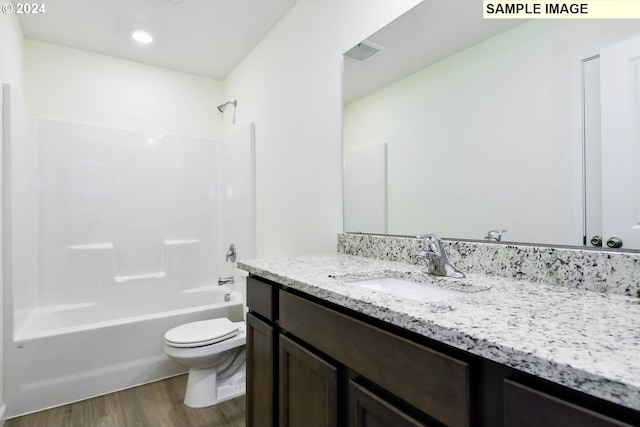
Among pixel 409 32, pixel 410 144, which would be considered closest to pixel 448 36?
pixel 409 32

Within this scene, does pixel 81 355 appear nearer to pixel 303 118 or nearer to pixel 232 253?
pixel 232 253

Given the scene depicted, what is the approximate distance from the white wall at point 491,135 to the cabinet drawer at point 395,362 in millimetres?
599

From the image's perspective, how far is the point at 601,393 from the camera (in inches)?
16.3

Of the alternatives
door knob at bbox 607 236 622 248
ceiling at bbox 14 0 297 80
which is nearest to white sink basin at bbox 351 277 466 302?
door knob at bbox 607 236 622 248

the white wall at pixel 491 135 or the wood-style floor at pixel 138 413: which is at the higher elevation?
the white wall at pixel 491 135

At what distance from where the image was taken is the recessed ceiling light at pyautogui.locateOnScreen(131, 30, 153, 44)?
250cm

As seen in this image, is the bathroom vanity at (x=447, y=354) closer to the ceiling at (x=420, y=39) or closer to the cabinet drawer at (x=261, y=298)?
the cabinet drawer at (x=261, y=298)

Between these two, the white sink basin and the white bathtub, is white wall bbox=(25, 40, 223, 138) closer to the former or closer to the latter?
the white bathtub

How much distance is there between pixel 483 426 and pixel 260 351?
0.93m

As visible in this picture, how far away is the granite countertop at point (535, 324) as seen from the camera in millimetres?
436

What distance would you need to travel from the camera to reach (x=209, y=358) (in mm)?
2020

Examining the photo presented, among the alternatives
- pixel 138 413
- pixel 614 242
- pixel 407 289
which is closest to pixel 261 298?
pixel 407 289

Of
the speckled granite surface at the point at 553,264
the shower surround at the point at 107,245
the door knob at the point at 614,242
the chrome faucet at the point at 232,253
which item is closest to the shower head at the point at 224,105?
the shower surround at the point at 107,245

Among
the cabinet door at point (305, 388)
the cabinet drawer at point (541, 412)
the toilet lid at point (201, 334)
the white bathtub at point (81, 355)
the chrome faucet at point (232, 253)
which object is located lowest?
the white bathtub at point (81, 355)
